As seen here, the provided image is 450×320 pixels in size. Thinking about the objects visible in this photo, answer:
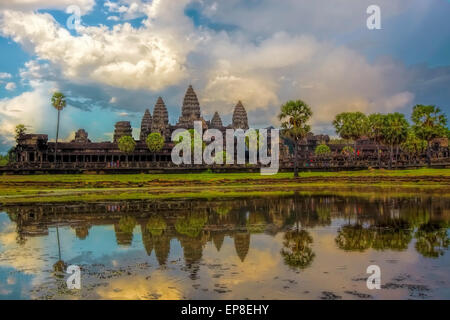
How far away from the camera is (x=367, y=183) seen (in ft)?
197

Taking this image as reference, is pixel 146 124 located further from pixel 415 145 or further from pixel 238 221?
pixel 238 221

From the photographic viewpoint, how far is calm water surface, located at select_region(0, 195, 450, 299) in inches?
457

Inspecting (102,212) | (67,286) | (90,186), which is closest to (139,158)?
(90,186)

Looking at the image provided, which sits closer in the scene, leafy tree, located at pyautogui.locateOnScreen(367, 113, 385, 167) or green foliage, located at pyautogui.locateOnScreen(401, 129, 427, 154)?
leafy tree, located at pyautogui.locateOnScreen(367, 113, 385, 167)

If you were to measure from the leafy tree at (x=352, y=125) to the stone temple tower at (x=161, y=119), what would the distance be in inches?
2761

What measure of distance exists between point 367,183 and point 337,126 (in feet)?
143

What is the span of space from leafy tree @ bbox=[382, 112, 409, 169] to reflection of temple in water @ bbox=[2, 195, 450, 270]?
191 feet

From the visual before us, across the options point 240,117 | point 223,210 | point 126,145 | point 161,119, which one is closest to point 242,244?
point 223,210

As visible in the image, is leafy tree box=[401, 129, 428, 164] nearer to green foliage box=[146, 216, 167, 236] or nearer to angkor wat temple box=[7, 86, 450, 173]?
angkor wat temple box=[7, 86, 450, 173]

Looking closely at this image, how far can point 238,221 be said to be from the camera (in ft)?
81.3

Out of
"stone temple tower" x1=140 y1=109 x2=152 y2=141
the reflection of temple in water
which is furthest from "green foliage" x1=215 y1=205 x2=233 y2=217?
"stone temple tower" x1=140 y1=109 x2=152 y2=141

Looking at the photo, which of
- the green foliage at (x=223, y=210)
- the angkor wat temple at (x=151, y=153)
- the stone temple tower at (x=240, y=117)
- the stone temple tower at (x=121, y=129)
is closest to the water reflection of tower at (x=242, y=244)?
the green foliage at (x=223, y=210)

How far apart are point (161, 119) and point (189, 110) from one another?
35.6 feet

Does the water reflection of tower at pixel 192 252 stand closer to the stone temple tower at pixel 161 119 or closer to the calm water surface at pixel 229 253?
the calm water surface at pixel 229 253
